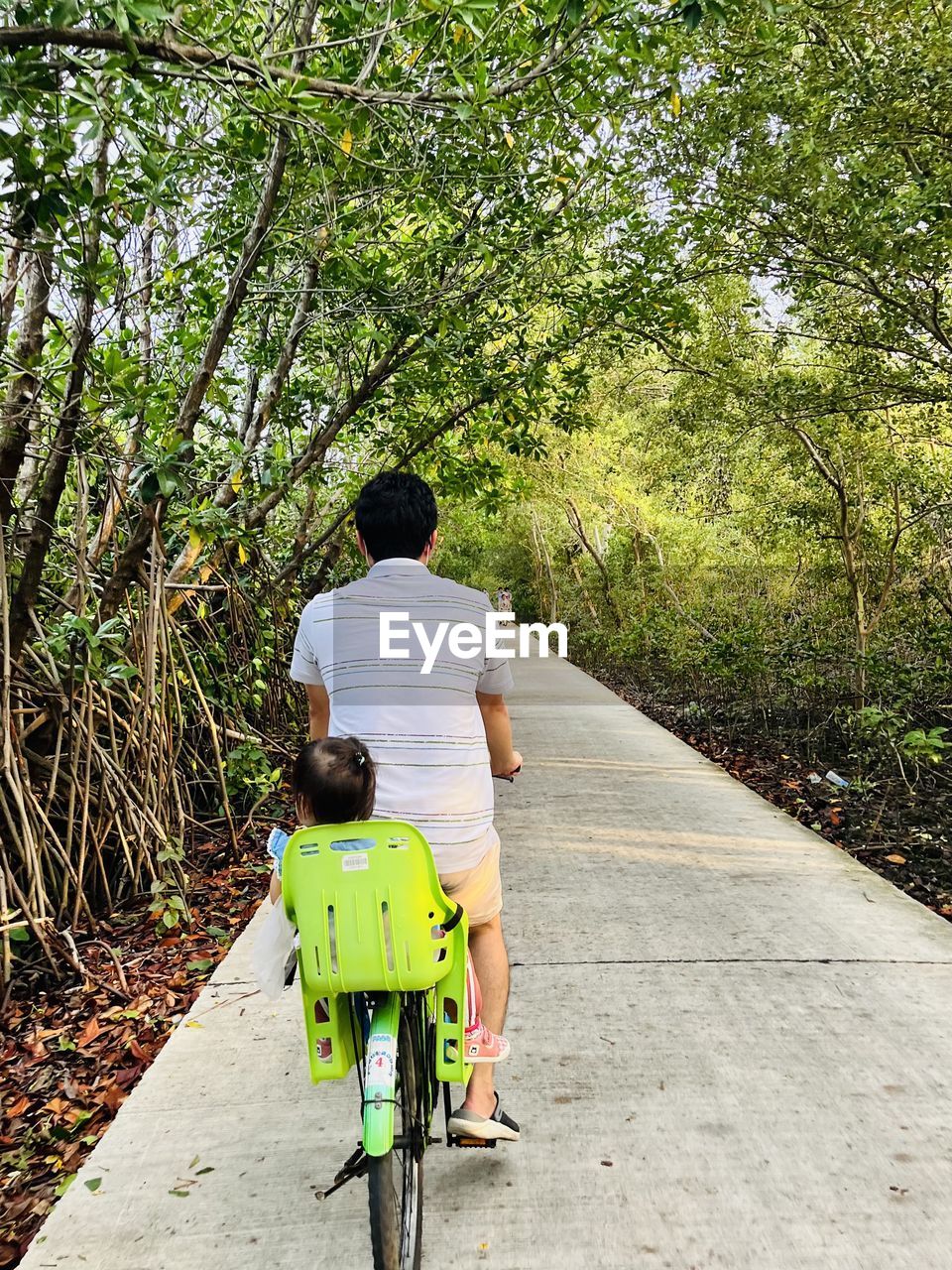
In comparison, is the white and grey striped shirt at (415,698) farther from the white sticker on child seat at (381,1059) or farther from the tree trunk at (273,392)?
the tree trunk at (273,392)

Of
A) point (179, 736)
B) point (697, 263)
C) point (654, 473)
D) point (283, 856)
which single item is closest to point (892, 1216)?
point (283, 856)

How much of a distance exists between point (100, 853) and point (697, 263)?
219 inches

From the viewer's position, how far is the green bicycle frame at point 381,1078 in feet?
5.62

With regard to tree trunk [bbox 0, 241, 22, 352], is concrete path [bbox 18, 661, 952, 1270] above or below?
below

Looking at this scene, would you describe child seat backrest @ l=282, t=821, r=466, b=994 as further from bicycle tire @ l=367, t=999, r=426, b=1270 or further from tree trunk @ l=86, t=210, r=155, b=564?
tree trunk @ l=86, t=210, r=155, b=564

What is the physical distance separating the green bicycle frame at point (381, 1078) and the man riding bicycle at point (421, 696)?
35cm

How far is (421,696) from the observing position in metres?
2.13

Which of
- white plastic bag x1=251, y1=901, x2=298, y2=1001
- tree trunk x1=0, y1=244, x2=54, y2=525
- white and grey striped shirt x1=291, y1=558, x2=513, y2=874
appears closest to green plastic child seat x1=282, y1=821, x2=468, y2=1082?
white plastic bag x1=251, y1=901, x2=298, y2=1001

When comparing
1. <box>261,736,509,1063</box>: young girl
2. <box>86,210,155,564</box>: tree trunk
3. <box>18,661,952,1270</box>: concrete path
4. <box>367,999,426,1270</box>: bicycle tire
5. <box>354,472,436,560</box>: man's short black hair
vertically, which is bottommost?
<box>18,661,952,1270</box>: concrete path

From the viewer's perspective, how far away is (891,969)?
3398 mm

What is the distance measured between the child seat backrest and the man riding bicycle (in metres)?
0.30

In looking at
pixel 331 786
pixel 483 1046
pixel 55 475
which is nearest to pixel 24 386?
pixel 55 475

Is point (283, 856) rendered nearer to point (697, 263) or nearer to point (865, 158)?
point (865, 158)

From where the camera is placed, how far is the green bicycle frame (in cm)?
171
